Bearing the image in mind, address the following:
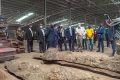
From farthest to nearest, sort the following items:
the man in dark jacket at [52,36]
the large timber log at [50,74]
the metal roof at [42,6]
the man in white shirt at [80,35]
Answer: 1. the metal roof at [42,6]
2. the man in white shirt at [80,35]
3. the man in dark jacket at [52,36]
4. the large timber log at [50,74]

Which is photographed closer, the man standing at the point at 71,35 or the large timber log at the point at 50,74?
the large timber log at the point at 50,74

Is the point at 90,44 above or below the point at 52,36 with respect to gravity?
Answer: below

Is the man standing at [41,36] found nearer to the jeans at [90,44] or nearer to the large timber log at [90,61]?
the jeans at [90,44]

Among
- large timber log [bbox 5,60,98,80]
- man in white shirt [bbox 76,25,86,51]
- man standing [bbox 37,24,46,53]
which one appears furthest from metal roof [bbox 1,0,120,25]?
→ large timber log [bbox 5,60,98,80]

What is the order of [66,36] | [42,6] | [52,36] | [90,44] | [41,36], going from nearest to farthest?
1. [52,36]
2. [41,36]
3. [66,36]
4. [90,44]
5. [42,6]

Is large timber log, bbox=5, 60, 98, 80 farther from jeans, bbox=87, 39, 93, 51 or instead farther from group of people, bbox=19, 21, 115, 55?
jeans, bbox=87, 39, 93, 51

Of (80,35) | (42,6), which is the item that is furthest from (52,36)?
(42,6)

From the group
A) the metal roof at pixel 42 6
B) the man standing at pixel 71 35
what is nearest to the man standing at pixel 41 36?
the man standing at pixel 71 35

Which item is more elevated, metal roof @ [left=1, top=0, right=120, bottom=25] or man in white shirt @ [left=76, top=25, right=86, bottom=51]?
metal roof @ [left=1, top=0, right=120, bottom=25]

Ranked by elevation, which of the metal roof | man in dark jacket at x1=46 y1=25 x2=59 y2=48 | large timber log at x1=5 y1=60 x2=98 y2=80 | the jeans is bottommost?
large timber log at x1=5 y1=60 x2=98 y2=80

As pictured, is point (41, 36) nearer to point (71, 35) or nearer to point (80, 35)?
point (71, 35)

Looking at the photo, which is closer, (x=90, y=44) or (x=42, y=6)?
(x=90, y=44)

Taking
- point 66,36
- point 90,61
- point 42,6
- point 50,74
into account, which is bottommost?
point 50,74

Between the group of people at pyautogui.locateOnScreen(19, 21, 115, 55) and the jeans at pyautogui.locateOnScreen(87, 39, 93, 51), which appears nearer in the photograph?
the group of people at pyautogui.locateOnScreen(19, 21, 115, 55)
